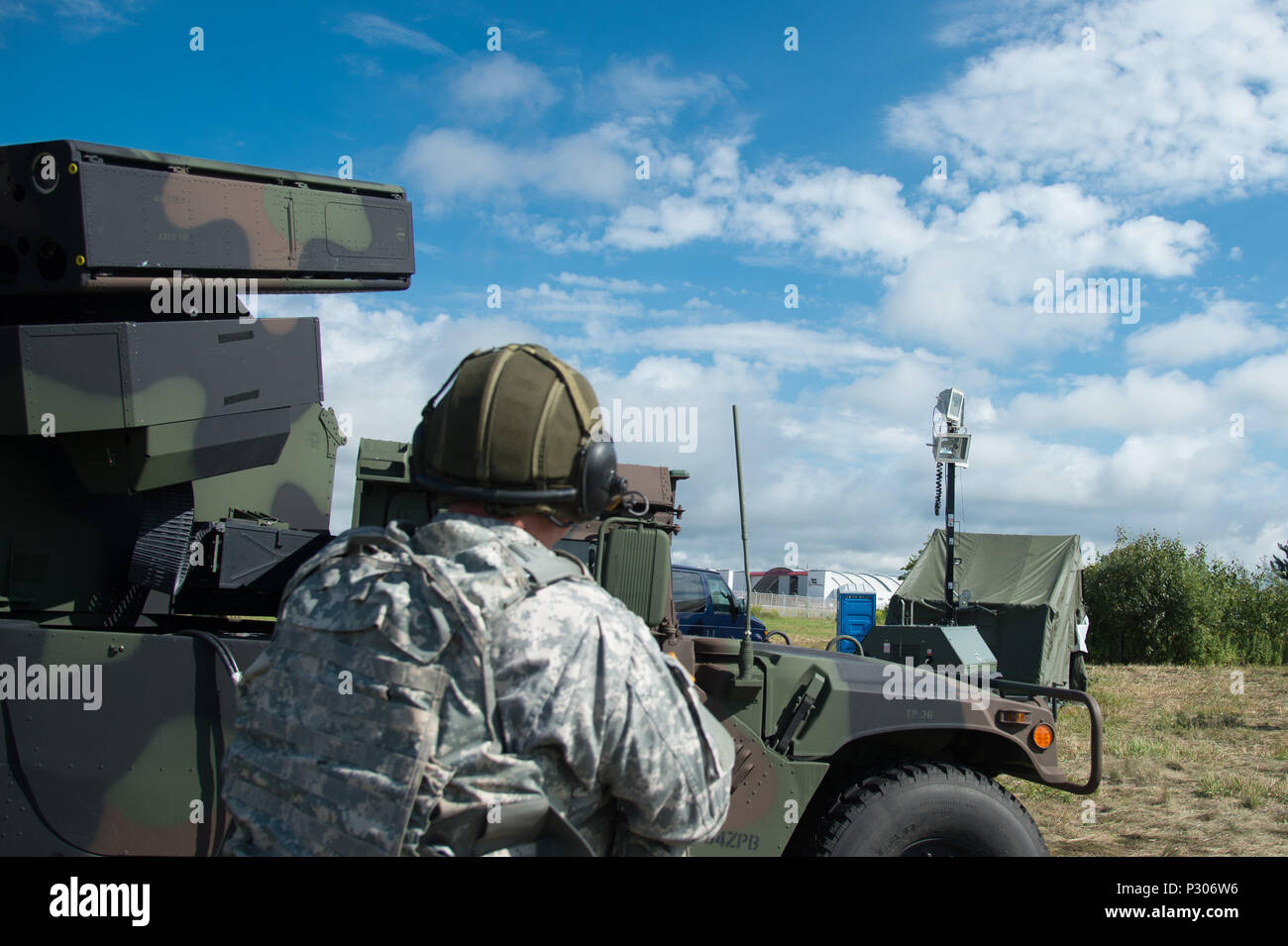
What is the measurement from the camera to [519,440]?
165cm

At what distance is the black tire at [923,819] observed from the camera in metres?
3.59

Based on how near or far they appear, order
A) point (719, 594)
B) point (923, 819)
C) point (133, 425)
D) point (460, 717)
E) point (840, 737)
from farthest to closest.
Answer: point (719, 594), point (840, 737), point (923, 819), point (133, 425), point (460, 717)

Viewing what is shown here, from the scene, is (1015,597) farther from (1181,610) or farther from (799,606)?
(799,606)

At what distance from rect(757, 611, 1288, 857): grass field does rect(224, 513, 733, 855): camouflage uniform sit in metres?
6.14

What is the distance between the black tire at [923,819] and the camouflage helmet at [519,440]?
A: 2338 mm

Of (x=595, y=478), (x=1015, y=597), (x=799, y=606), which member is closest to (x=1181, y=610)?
(x=1015, y=597)

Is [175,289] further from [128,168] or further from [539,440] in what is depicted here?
[539,440]

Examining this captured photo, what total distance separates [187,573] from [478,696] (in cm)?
286

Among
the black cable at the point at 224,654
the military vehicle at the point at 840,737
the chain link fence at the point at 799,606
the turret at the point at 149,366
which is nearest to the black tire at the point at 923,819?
the military vehicle at the point at 840,737

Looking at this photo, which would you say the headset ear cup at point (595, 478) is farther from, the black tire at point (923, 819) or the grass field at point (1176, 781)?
the grass field at point (1176, 781)
